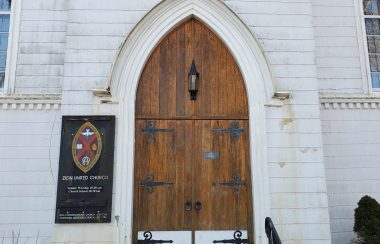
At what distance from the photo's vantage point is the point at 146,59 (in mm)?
6246

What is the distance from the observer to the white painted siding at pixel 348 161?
22.1 ft

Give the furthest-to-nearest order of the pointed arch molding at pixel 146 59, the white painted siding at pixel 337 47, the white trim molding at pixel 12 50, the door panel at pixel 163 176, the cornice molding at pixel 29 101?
the white painted siding at pixel 337 47, the white trim molding at pixel 12 50, the cornice molding at pixel 29 101, the door panel at pixel 163 176, the pointed arch molding at pixel 146 59

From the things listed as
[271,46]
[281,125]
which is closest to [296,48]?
[271,46]

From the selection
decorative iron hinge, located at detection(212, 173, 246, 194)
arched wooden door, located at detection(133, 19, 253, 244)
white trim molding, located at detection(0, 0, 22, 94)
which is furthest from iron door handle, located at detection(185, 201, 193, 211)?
white trim molding, located at detection(0, 0, 22, 94)

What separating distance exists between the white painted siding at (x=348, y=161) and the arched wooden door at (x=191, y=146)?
5.79ft

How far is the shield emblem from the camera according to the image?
5754 mm

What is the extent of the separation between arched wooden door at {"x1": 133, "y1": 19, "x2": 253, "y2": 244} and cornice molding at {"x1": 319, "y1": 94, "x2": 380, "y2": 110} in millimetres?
1747

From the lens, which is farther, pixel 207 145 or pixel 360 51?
pixel 360 51

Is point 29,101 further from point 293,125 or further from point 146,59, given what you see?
point 293,125

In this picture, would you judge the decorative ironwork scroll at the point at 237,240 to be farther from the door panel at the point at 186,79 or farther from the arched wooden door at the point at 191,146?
the door panel at the point at 186,79

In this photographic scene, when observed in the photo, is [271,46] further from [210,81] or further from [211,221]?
[211,221]

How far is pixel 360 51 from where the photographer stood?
7.36 m

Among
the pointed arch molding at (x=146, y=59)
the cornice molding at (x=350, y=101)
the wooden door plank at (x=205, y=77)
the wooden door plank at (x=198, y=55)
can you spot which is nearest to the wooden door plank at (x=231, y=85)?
the pointed arch molding at (x=146, y=59)

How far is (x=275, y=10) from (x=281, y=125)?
6.13 ft
